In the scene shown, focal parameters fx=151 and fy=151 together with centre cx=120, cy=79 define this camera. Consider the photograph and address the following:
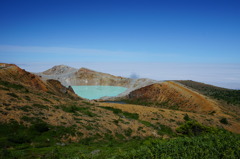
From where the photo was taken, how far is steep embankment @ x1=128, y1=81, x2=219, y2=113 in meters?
51.1

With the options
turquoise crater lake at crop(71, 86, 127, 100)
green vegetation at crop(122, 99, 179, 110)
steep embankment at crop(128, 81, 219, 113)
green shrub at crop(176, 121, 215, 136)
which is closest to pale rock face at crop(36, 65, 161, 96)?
turquoise crater lake at crop(71, 86, 127, 100)

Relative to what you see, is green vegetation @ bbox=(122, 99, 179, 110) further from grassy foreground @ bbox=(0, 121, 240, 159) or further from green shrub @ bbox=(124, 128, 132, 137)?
grassy foreground @ bbox=(0, 121, 240, 159)

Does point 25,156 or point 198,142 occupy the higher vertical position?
point 198,142

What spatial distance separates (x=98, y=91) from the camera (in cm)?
9869

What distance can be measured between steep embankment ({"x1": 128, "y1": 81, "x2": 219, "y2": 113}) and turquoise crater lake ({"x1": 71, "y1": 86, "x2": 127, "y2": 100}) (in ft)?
56.4

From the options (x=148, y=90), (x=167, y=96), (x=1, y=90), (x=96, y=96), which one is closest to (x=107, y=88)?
(x=96, y=96)

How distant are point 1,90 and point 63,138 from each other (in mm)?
15720

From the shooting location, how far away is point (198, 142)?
10.0m

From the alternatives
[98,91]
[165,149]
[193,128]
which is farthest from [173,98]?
[165,149]

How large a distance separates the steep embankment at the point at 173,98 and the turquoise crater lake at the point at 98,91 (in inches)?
676

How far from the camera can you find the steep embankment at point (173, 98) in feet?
168

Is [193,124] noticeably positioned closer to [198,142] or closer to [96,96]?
[198,142]

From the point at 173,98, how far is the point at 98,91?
5080 centimetres

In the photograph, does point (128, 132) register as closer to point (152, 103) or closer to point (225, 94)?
point (152, 103)
